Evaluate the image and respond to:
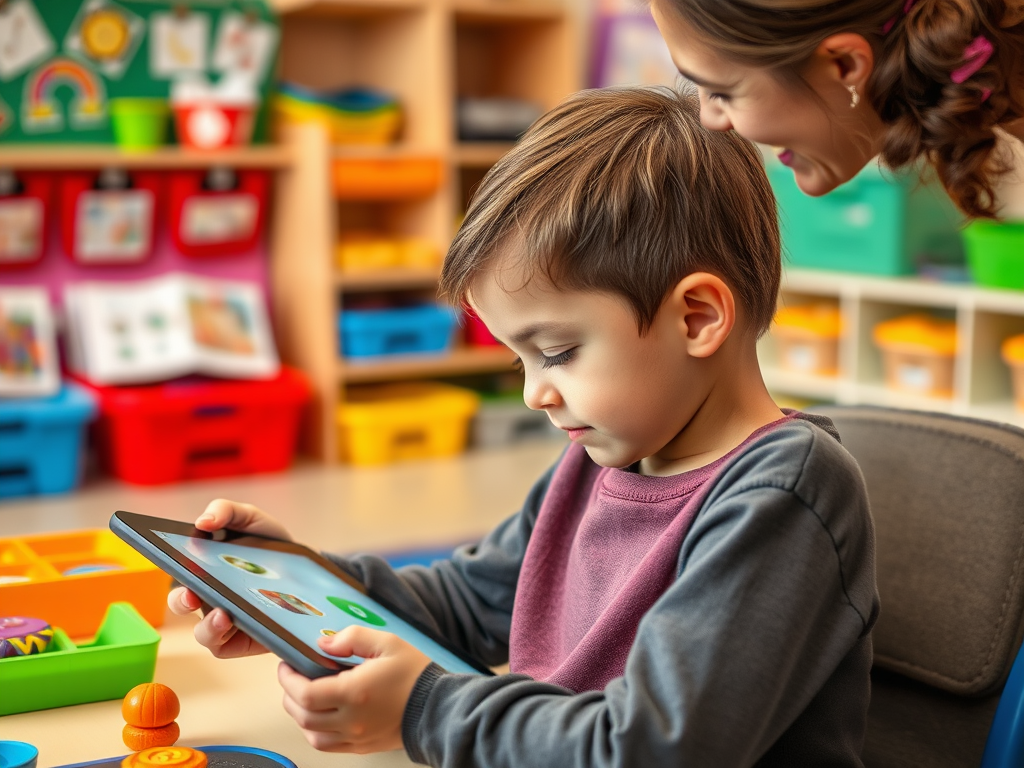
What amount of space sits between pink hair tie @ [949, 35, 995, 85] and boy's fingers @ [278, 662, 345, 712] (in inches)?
18.4

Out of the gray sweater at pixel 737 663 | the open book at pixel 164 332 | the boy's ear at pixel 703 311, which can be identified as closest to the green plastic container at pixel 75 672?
the gray sweater at pixel 737 663

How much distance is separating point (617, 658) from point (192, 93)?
2.22 metres

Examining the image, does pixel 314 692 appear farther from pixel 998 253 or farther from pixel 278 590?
pixel 998 253

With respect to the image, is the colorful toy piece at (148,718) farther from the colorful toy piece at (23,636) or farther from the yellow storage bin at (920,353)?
the yellow storage bin at (920,353)

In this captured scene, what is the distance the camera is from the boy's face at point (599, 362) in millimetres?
671

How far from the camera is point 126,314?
8.71ft

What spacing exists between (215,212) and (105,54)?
1.36 ft

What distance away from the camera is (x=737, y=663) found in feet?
1.86

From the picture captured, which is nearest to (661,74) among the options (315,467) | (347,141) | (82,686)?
(347,141)

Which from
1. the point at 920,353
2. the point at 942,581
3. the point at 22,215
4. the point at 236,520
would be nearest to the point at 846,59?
Answer: the point at 942,581

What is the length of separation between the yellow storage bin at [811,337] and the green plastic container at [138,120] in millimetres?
1474

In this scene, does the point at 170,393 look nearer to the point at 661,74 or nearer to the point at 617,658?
the point at 661,74

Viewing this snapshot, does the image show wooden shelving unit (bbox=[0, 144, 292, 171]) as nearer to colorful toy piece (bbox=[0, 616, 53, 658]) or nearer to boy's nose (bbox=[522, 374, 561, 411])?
colorful toy piece (bbox=[0, 616, 53, 658])

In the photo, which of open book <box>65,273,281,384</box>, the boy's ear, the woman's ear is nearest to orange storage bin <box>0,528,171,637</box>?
the boy's ear
